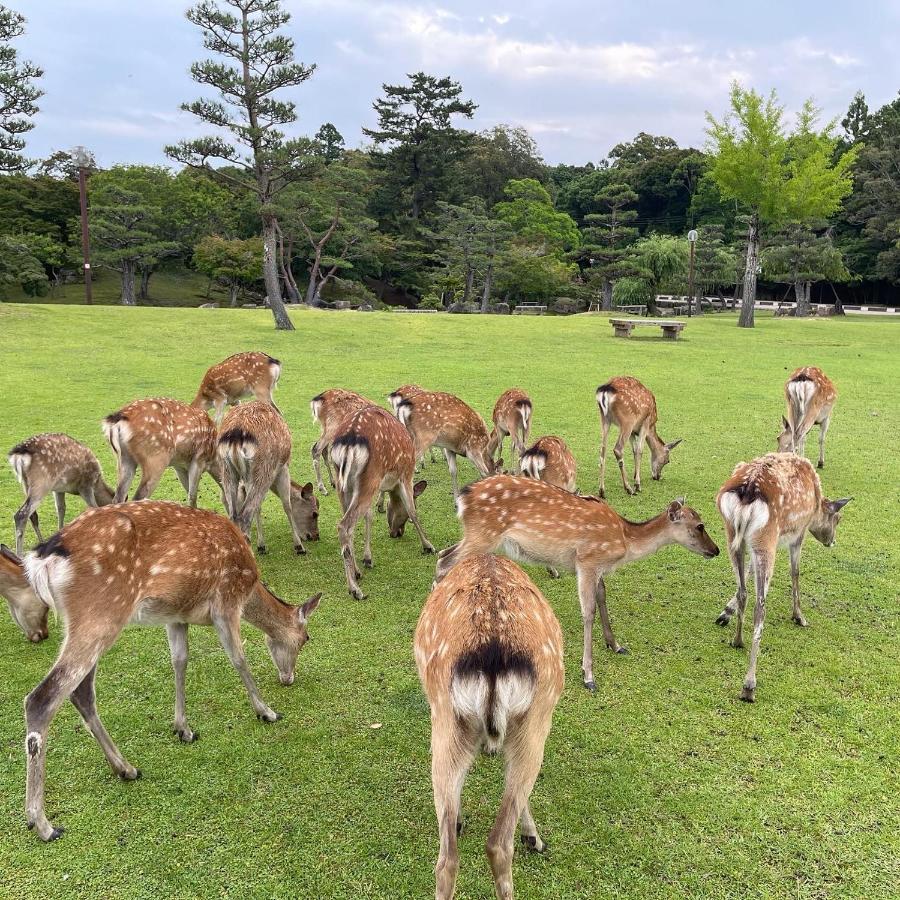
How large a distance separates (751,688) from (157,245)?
100ft

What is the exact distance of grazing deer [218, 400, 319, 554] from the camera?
4.91 metres

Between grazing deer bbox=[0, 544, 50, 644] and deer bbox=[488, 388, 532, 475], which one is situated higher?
deer bbox=[488, 388, 532, 475]

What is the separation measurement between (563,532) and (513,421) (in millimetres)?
3299

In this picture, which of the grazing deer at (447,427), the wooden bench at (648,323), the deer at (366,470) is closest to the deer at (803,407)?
the grazing deer at (447,427)

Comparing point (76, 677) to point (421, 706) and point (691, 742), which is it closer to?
point (421, 706)

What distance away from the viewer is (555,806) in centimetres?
275

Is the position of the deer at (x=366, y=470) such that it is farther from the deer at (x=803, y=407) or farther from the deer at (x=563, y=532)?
the deer at (x=803, y=407)

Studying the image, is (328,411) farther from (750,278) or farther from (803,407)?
(750,278)

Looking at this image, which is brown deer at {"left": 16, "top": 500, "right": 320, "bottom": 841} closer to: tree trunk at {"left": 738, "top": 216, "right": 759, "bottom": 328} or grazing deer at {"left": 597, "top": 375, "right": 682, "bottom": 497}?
grazing deer at {"left": 597, "top": 375, "right": 682, "bottom": 497}

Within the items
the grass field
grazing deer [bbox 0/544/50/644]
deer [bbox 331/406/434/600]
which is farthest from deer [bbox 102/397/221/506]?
grazing deer [bbox 0/544/50/644]

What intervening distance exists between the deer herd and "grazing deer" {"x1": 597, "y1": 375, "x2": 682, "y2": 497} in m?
0.02

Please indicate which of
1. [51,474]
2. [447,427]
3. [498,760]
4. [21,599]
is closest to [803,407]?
[447,427]

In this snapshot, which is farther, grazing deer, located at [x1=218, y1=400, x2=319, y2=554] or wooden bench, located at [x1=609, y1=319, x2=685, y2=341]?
wooden bench, located at [x1=609, y1=319, x2=685, y2=341]

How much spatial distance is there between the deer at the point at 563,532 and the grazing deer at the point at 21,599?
2.16 meters
